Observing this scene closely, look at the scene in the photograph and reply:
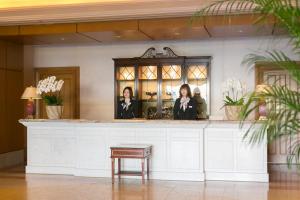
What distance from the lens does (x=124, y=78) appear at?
900 cm

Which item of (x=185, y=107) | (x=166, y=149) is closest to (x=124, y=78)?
(x=185, y=107)

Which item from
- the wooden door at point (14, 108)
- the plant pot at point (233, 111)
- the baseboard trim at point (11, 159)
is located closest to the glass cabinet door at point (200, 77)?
the plant pot at point (233, 111)

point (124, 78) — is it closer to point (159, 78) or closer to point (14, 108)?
point (159, 78)

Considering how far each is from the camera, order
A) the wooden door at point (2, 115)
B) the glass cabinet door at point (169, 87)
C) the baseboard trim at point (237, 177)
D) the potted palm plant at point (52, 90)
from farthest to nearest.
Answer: the glass cabinet door at point (169, 87)
the wooden door at point (2, 115)
the potted palm plant at point (52, 90)
the baseboard trim at point (237, 177)

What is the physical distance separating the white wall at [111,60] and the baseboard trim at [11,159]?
1.68m

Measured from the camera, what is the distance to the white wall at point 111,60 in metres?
8.66

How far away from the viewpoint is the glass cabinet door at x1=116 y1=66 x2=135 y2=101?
894 centimetres

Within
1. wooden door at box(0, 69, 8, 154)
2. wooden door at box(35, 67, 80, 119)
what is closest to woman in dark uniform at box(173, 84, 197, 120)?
wooden door at box(35, 67, 80, 119)

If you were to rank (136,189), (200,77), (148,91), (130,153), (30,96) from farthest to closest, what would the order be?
(148,91) < (200,77) < (30,96) < (130,153) < (136,189)

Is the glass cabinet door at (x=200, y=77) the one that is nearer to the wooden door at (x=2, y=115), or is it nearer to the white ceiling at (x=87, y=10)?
the white ceiling at (x=87, y=10)

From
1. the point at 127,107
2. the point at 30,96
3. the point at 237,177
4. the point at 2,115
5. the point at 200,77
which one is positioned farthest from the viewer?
the point at 200,77

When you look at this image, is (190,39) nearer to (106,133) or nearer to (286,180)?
(106,133)

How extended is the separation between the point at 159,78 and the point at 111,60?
4.41 feet

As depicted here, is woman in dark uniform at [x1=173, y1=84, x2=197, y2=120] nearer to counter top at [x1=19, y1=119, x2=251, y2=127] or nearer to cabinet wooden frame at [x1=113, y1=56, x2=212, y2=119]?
counter top at [x1=19, y1=119, x2=251, y2=127]
